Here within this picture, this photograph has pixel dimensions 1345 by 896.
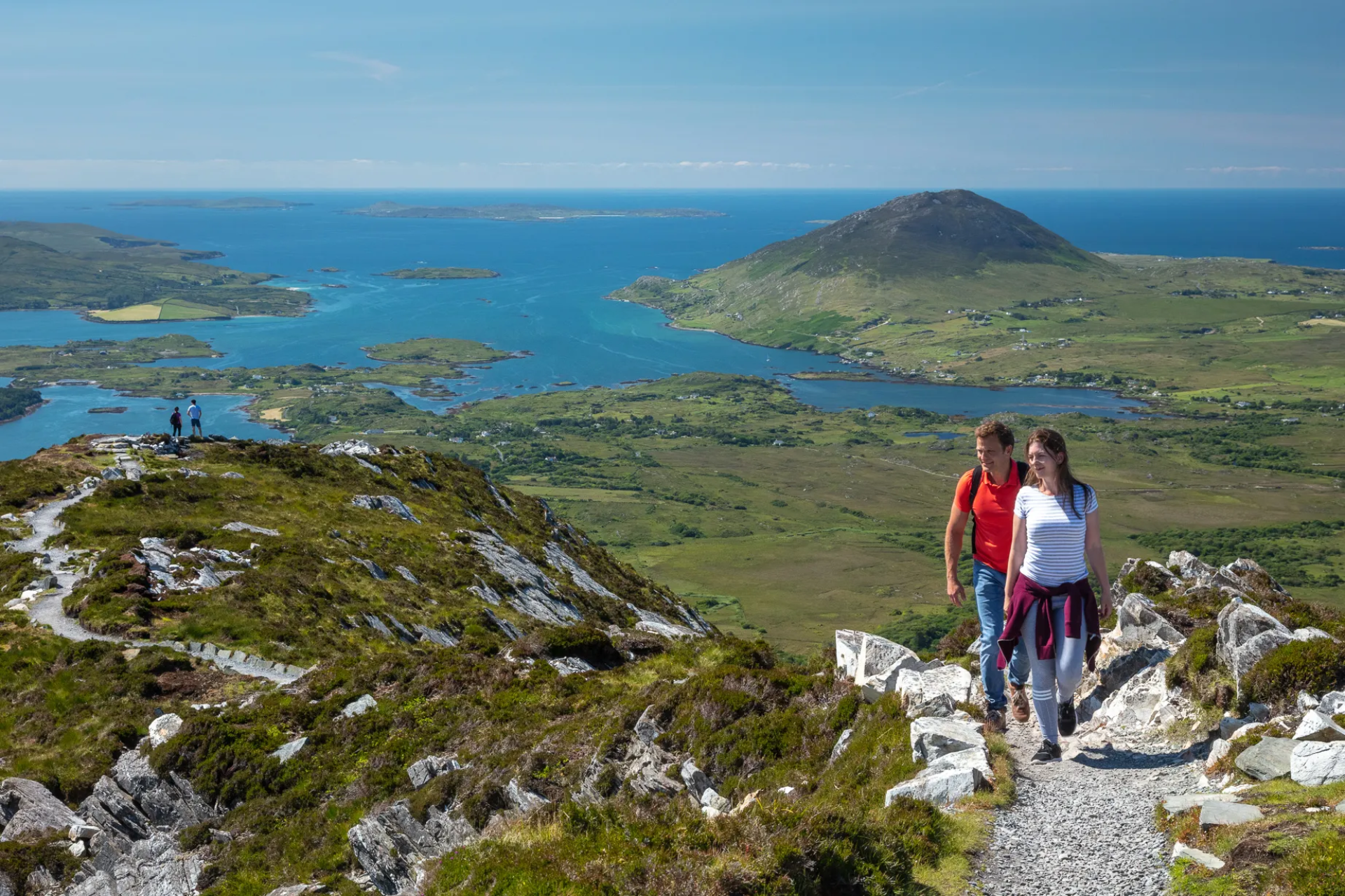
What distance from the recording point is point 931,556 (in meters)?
175

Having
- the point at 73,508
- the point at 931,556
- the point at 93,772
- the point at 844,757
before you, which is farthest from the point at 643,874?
the point at 931,556

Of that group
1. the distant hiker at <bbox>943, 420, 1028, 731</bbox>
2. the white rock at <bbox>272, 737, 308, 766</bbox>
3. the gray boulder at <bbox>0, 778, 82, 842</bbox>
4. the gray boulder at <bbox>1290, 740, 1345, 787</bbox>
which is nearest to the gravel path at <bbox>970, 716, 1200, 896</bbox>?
the distant hiker at <bbox>943, 420, 1028, 731</bbox>

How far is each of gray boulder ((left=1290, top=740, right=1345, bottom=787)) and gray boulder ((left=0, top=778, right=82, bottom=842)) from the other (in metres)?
23.3

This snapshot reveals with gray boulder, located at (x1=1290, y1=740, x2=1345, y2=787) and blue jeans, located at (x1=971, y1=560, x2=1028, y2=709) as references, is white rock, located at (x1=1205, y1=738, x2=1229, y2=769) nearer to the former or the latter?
gray boulder, located at (x1=1290, y1=740, x2=1345, y2=787)

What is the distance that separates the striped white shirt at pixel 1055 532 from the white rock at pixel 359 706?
53.3 ft

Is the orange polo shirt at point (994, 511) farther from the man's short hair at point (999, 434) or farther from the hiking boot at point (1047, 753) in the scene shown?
the hiking boot at point (1047, 753)

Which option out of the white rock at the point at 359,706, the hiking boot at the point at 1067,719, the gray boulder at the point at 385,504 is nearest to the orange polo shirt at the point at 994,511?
the hiking boot at the point at 1067,719

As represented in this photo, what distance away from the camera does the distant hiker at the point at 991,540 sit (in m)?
14.1

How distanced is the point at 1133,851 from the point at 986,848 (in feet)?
5.70

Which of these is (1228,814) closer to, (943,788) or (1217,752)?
(1217,752)

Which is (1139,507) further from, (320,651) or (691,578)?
(320,651)

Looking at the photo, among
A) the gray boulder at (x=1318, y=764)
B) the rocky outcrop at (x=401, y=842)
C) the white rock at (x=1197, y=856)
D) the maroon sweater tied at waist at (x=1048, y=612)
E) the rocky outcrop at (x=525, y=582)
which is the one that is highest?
the maroon sweater tied at waist at (x=1048, y=612)

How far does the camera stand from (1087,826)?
11984 mm

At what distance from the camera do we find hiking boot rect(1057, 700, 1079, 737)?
1476 centimetres
